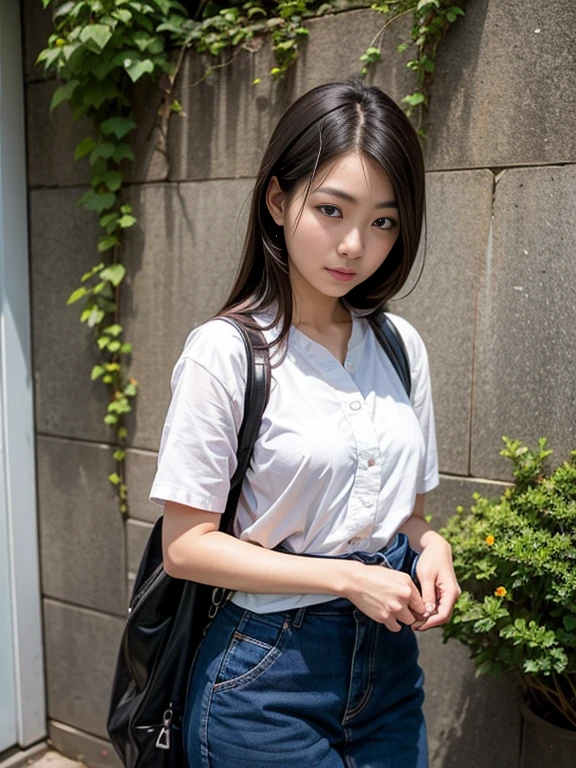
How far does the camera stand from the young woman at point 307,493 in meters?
1.65

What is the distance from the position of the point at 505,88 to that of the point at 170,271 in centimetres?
133

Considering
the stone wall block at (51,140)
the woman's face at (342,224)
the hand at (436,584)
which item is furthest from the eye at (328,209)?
the stone wall block at (51,140)

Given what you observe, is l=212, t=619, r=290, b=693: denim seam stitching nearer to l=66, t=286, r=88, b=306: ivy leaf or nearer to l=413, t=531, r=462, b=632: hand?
l=413, t=531, r=462, b=632: hand

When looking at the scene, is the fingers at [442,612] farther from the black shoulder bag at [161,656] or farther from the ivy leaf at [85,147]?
the ivy leaf at [85,147]

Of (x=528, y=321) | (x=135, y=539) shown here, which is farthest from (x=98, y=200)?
(x=528, y=321)

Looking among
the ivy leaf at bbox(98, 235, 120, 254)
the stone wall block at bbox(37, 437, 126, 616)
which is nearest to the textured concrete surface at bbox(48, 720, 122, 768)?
the stone wall block at bbox(37, 437, 126, 616)

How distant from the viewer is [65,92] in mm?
3059

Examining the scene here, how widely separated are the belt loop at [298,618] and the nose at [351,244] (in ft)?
2.34

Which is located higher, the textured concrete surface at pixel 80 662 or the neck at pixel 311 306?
the neck at pixel 311 306

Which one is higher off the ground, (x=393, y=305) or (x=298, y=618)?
(x=393, y=305)

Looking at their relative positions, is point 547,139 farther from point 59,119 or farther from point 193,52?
point 59,119

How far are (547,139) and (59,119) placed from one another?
1.88m

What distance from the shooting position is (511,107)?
2412 millimetres

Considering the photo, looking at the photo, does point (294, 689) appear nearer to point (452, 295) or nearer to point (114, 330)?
point (452, 295)
